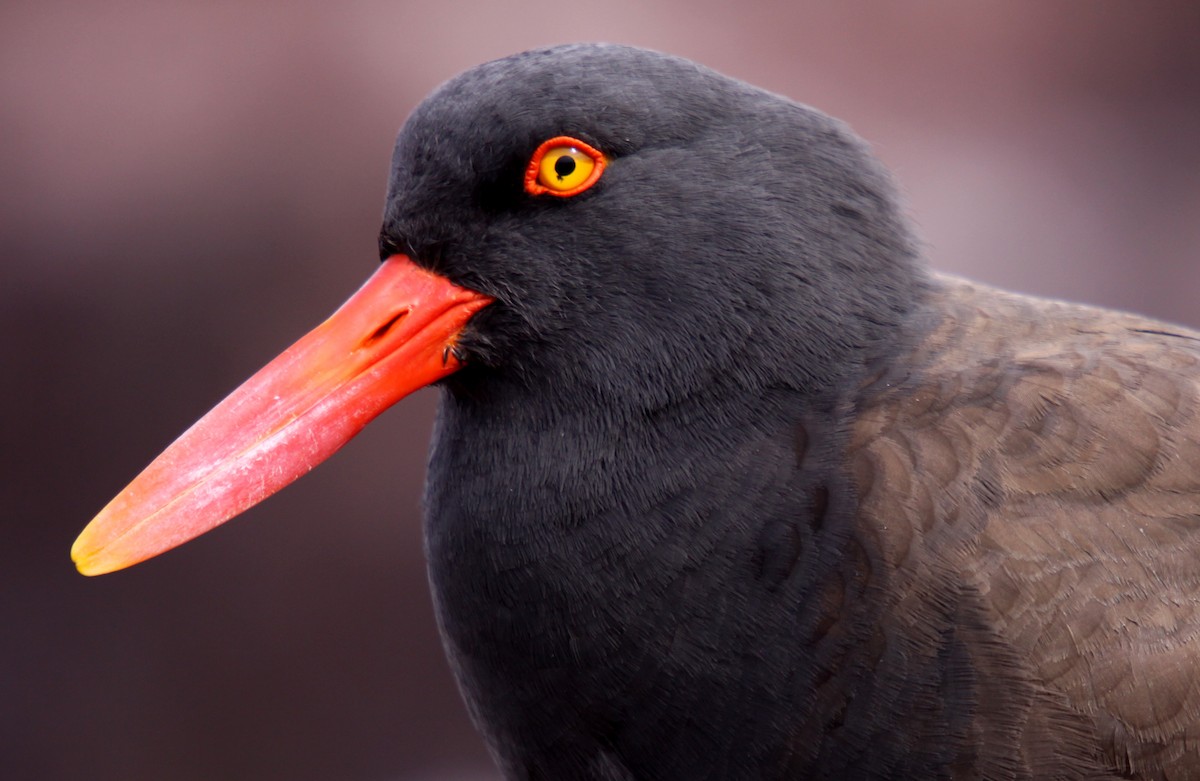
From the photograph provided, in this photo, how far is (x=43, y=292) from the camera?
5.75 m

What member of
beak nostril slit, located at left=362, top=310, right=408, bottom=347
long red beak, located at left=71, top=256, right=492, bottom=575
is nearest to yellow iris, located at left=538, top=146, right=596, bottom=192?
long red beak, located at left=71, top=256, right=492, bottom=575

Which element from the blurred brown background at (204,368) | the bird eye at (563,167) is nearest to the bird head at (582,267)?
the bird eye at (563,167)

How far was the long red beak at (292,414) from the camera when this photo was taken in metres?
2.57

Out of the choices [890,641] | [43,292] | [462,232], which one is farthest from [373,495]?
[890,641]

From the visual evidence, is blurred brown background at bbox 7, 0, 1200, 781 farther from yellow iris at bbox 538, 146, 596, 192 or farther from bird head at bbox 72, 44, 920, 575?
yellow iris at bbox 538, 146, 596, 192

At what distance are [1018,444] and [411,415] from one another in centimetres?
377

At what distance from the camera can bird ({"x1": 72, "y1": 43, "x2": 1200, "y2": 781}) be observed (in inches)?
95.5

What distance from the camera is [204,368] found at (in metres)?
5.78

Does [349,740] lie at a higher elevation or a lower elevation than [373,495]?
lower

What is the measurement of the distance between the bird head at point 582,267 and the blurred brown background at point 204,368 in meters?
3.12

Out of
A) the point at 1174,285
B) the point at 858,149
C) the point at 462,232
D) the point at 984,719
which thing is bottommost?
the point at 1174,285

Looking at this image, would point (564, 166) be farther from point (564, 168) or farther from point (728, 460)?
point (728, 460)

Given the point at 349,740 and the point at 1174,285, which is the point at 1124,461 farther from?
the point at 1174,285

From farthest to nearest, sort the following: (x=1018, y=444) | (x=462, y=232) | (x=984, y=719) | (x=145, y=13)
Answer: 1. (x=145, y=13)
2. (x=462, y=232)
3. (x=1018, y=444)
4. (x=984, y=719)
